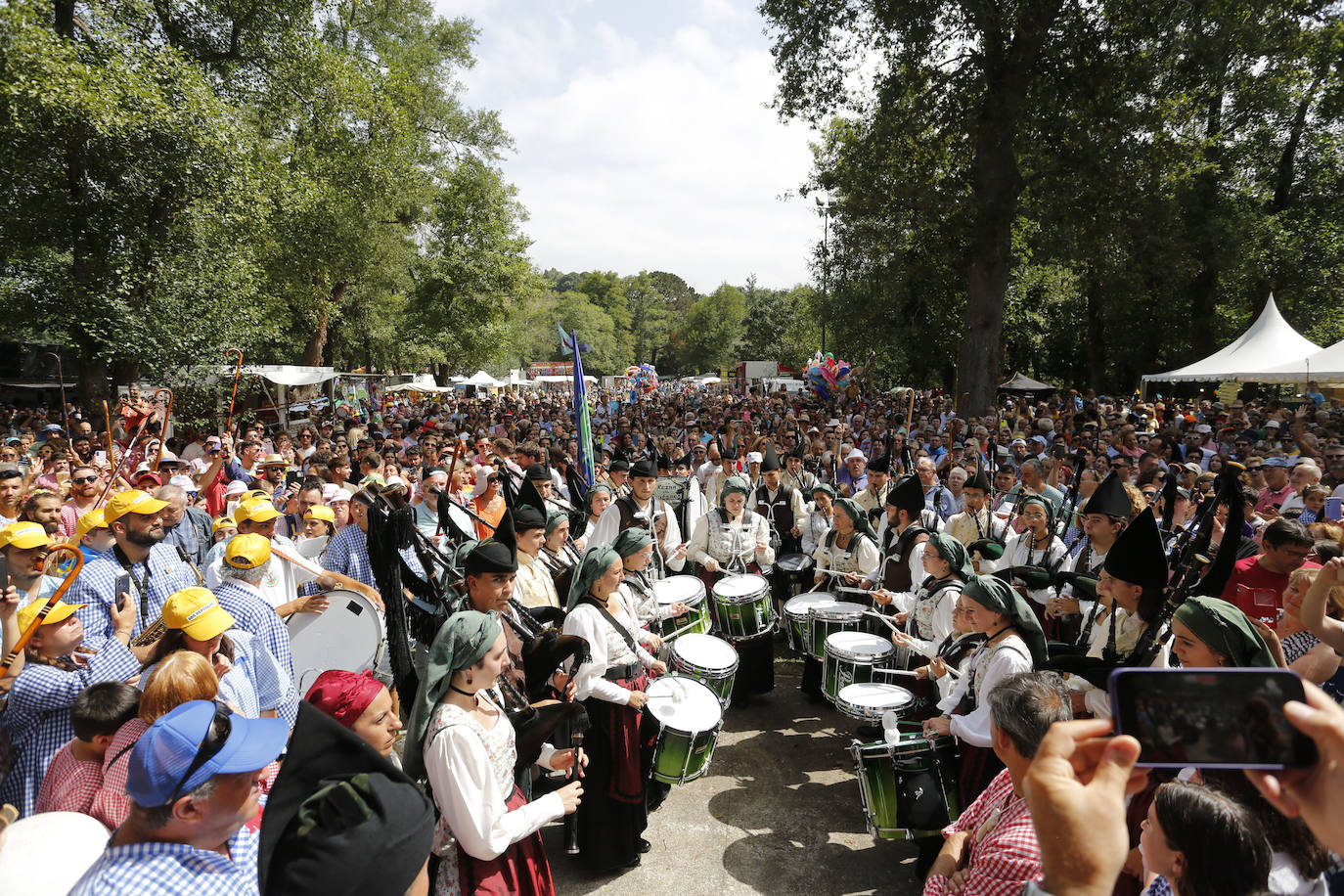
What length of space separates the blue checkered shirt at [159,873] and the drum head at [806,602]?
14.5ft

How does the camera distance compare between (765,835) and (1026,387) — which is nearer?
(765,835)

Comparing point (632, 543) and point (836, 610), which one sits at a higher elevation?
point (632, 543)

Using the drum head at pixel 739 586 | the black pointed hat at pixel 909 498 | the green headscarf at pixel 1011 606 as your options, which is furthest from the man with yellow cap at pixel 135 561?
the black pointed hat at pixel 909 498

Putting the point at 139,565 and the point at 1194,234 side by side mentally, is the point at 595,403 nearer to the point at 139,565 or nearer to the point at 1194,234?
the point at 1194,234

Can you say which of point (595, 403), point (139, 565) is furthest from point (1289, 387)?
point (139, 565)

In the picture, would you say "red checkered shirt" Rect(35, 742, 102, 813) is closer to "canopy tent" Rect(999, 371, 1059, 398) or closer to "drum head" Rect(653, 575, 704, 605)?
"drum head" Rect(653, 575, 704, 605)

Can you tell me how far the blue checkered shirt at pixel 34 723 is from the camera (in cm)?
283

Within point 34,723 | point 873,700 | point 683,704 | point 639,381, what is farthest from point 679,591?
point 639,381

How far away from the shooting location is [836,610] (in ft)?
17.9

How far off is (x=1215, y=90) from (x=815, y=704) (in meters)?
21.7

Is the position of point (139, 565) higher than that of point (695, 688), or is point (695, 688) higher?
point (139, 565)

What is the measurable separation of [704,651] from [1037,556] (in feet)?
9.75

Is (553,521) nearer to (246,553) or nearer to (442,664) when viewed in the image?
(246,553)

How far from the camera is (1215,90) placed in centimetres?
1833
